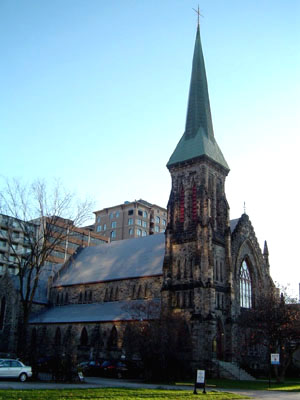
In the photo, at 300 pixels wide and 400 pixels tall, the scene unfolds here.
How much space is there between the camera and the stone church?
4094 centimetres

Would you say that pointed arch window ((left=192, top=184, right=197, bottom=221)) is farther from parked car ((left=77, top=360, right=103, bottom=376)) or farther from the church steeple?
parked car ((left=77, top=360, right=103, bottom=376))

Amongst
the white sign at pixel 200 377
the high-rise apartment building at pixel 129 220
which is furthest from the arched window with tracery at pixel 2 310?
the high-rise apartment building at pixel 129 220

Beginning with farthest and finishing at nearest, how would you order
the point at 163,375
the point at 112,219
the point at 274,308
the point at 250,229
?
the point at 112,219
the point at 250,229
the point at 274,308
the point at 163,375

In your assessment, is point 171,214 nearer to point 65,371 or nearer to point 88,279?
point 88,279

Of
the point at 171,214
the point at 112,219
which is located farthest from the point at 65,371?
the point at 112,219

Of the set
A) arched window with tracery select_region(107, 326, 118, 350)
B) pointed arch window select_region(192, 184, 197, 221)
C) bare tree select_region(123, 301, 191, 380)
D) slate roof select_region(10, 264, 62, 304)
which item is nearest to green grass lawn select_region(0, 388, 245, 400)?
bare tree select_region(123, 301, 191, 380)

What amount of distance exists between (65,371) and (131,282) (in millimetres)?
21373

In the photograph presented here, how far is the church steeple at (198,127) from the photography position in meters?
47.1

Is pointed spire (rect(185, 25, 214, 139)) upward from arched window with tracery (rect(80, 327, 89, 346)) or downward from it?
upward

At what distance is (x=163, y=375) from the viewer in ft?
103

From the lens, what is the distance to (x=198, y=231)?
42344mm

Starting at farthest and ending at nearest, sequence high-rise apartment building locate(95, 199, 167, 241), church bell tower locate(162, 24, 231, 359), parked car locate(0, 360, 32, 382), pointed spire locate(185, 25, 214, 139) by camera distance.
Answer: high-rise apartment building locate(95, 199, 167, 241), pointed spire locate(185, 25, 214, 139), church bell tower locate(162, 24, 231, 359), parked car locate(0, 360, 32, 382)

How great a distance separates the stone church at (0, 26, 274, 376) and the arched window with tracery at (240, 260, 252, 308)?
10 centimetres

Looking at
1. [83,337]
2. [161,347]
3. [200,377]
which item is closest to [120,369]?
[161,347]
